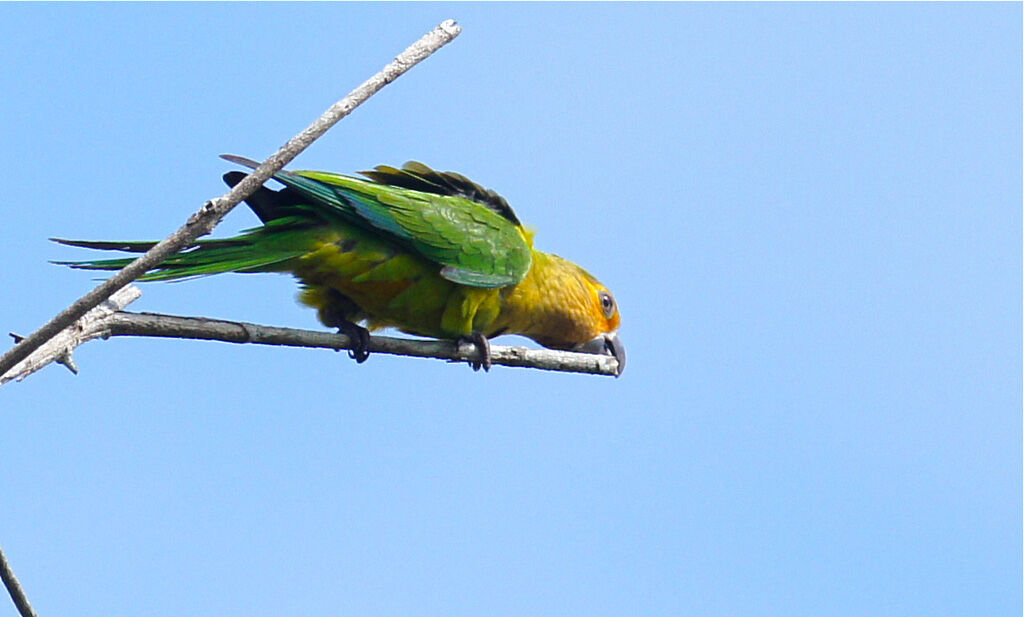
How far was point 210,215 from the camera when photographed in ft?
10.9

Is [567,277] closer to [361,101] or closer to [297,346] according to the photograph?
[297,346]

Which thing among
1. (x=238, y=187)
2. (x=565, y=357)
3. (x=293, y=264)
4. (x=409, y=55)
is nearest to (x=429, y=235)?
(x=293, y=264)

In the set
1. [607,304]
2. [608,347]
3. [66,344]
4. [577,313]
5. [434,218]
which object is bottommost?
[66,344]

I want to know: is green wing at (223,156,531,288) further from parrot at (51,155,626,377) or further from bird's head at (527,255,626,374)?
bird's head at (527,255,626,374)

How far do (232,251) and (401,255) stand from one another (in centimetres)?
110

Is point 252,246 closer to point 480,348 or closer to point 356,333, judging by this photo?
point 356,333

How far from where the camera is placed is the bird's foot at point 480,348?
20.3 ft

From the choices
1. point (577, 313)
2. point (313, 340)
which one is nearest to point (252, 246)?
point (313, 340)

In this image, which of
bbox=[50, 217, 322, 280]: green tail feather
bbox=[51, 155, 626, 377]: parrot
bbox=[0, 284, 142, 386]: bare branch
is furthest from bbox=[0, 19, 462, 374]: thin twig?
bbox=[51, 155, 626, 377]: parrot

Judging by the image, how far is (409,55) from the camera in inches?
150

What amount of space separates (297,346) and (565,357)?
139 cm

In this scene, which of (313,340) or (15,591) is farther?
(313,340)

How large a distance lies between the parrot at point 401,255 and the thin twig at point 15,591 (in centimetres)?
211

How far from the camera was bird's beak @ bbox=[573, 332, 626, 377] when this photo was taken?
7.41 meters
